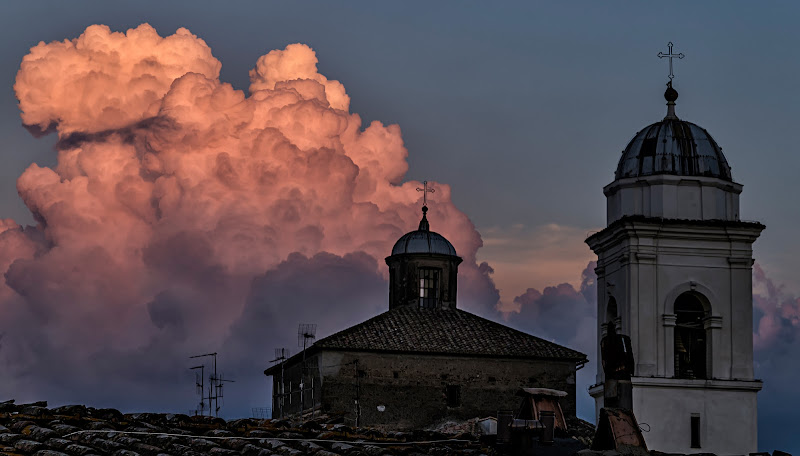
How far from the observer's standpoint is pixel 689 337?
36531 millimetres

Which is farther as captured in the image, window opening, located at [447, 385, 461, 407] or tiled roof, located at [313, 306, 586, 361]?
→ window opening, located at [447, 385, 461, 407]

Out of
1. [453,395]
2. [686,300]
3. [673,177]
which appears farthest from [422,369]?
[673,177]

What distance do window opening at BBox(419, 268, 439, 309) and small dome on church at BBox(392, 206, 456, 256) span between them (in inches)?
31.0

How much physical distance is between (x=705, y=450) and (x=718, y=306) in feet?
10.6

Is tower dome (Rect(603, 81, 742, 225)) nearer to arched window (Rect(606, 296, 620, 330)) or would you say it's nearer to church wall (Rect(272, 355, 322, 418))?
arched window (Rect(606, 296, 620, 330))

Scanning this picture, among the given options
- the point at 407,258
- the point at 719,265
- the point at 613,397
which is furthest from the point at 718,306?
the point at 407,258

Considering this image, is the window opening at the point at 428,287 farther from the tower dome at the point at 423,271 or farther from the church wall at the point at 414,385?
the church wall at the point at 414,385

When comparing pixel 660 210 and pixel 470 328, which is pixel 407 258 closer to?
pixel 470 328

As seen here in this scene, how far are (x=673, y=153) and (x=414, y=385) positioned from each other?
16566 mm

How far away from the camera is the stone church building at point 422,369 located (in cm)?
5050

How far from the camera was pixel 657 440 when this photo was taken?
35531 mm

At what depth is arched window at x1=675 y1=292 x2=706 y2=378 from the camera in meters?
36.2

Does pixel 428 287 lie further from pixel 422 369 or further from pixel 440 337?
pixel 422 369

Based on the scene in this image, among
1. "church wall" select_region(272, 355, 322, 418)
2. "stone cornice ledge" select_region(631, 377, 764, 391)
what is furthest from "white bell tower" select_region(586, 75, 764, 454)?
"church wall" select_region(272, 355, 322, 418)
